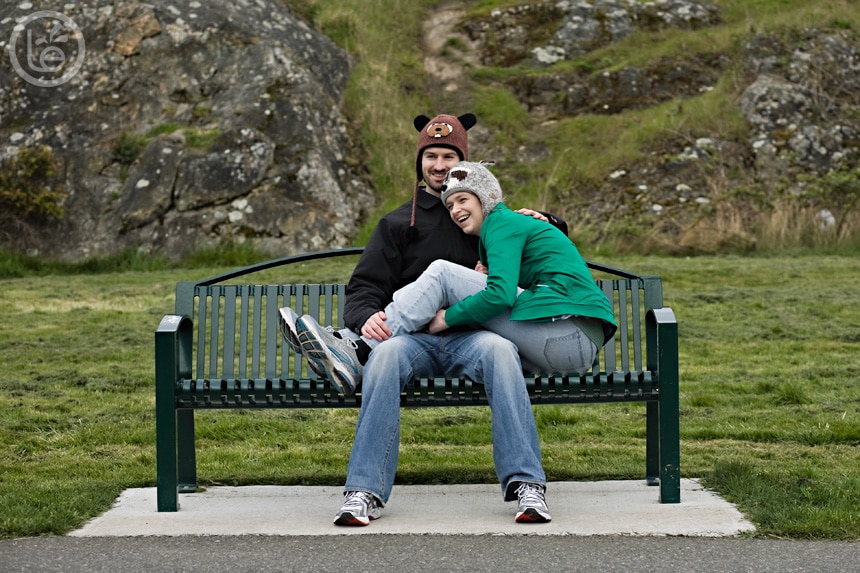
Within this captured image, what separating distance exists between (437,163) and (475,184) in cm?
55

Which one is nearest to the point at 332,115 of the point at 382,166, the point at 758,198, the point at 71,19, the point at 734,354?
the point at 382,166

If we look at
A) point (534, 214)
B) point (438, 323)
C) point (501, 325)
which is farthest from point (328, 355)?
point (534, 214)

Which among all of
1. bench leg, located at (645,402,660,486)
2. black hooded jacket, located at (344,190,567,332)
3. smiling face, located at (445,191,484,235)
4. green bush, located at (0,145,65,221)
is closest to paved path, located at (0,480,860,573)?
bench leg, located at (645,402,660,486)

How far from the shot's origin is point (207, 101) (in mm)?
16641

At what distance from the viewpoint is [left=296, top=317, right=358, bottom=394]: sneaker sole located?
4953 mm

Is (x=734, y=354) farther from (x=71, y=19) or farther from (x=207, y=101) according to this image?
(x=71, y=19)

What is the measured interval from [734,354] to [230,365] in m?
5.34

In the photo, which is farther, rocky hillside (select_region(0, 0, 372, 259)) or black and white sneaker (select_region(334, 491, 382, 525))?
rocky hillside (select_region(0, 0, 372, 259))

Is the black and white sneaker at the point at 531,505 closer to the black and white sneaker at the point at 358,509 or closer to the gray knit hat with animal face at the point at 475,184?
the black and white sneaker at the point at 358,509

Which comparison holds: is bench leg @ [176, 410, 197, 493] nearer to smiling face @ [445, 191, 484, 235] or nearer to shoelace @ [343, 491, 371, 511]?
shoelace @ [343, 491, 371, 511]

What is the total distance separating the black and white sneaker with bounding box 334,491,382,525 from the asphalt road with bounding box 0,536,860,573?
155mm

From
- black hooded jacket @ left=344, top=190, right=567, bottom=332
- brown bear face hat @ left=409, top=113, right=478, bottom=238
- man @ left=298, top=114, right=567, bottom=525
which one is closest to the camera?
man @ left=298, top=114, right=567, bottom=525

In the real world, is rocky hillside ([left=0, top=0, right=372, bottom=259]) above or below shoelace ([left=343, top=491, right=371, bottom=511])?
above

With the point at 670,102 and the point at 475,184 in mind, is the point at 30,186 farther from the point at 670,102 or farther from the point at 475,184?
the point at 475,184
